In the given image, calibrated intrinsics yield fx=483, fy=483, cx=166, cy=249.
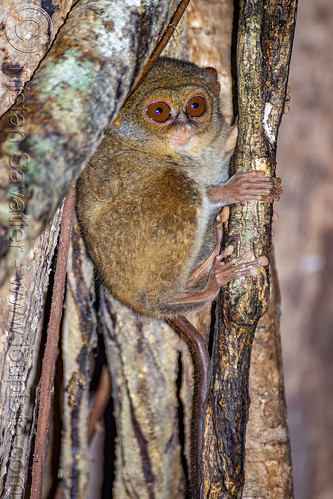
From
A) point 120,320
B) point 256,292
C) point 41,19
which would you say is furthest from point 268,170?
point 120,320

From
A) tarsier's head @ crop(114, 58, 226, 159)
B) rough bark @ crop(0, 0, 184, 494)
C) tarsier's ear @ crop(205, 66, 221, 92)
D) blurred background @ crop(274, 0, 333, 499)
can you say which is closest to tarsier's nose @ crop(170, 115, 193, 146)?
tarsier's head @ crop(114, 58, 226, 159)

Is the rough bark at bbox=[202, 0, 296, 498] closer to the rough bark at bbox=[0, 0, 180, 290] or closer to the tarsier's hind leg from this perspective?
the tarsier's hind leg

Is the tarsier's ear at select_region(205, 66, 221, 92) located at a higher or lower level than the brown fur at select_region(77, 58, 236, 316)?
higher

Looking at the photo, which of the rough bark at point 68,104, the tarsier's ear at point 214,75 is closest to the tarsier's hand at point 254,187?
the rough bark at point 68,104

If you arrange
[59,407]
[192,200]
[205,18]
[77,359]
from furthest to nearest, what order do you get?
[59,407] < [77,359] < [205,18] < [192,200]

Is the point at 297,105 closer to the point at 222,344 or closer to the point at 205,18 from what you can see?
the point at 205,18

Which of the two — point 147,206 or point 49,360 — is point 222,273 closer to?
point 147,206

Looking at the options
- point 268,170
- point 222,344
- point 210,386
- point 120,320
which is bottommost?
point 210,386

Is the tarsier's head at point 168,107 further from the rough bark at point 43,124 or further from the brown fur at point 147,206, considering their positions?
the rough bark at point 43,124

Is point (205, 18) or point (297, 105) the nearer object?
point (205, 18)
